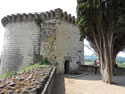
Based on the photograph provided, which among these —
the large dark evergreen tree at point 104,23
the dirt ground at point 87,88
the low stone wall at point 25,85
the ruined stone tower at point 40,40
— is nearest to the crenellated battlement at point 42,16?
the ruined stone tower at point 40,40

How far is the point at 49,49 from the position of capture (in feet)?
30.8

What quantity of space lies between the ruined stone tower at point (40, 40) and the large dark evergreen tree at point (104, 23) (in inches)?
143

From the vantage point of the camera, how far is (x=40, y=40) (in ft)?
32.2

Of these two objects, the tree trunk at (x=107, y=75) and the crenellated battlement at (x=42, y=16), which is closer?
the tree trunk at (x=107, y=75)

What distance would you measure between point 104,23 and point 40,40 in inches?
227

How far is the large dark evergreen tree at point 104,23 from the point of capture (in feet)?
18.5

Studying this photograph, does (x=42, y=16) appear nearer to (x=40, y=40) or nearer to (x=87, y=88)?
(x=40, y=40)

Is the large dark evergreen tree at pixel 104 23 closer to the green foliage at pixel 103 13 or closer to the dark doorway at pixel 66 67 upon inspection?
the green foliage at pixel 103 13

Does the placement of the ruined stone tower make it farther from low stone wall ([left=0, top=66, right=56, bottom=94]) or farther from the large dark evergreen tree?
low stone wall ([left=0, top=66, right=56, bottom=94])

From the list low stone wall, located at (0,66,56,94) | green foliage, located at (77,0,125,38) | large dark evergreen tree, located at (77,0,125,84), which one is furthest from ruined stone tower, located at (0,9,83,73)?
low stone wall, located at (0,66,56,94)

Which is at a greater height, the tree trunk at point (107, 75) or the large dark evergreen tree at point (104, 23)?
the large dark evergreen tree at point (104, 23)

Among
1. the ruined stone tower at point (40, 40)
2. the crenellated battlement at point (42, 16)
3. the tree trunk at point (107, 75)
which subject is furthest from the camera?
the crenellated battlement at point (42, 16)

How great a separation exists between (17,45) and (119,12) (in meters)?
8.79

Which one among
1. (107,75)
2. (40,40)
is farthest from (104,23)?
(40,40)
